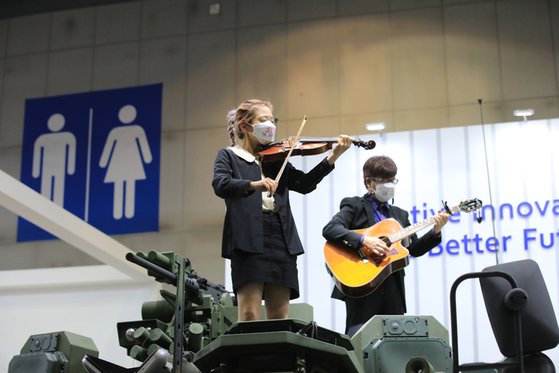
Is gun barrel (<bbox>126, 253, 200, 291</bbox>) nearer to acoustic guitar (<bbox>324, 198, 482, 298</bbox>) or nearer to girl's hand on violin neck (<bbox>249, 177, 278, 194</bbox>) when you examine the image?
girl's hand on violin neck (<bbox>249, 177, 278, 194</bbox>)

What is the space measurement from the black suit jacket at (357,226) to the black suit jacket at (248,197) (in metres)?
0.77

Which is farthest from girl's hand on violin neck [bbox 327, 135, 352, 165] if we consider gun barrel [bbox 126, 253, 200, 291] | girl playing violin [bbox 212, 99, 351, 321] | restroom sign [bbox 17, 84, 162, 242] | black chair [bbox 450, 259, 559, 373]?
restroom sign [bbox 17, 84, 162, 242]

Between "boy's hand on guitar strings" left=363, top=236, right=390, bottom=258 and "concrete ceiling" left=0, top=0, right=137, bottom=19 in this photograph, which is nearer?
"boy's hand on guitar strings" left=363, top=236, right=390, bottom=258

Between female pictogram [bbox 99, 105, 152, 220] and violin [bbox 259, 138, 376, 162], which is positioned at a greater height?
female pictogram [bbox 99, 105, 152, 220]

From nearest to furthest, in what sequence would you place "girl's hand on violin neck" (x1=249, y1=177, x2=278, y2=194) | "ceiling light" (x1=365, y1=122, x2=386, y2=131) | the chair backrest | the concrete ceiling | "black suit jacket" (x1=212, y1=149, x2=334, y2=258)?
the chair backrest < "girl's hand on violin neck" (x1=249, y1=177, x2=278, y2=194) < "black suit jacket" (x1=212, y1=149, x2=334, y2=258) < "ceiling light" (x1=365, y1=122, x2=386, y2=131) < the concrete ceiling

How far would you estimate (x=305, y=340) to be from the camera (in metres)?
3.11

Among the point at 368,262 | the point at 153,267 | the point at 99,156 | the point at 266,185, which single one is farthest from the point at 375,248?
the point at 99,156

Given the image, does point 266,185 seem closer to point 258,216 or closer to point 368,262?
point 258,216

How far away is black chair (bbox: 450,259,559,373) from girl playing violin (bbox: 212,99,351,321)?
1.02 m

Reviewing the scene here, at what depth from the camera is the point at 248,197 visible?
3.87 metres

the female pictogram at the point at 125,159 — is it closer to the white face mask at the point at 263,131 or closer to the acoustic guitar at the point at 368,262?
the acoustic guitar at the point at 368,262

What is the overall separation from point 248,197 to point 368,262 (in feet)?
3.81

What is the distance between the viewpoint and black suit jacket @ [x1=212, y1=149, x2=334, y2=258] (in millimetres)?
3785

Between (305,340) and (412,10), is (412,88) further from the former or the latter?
(305,340)
